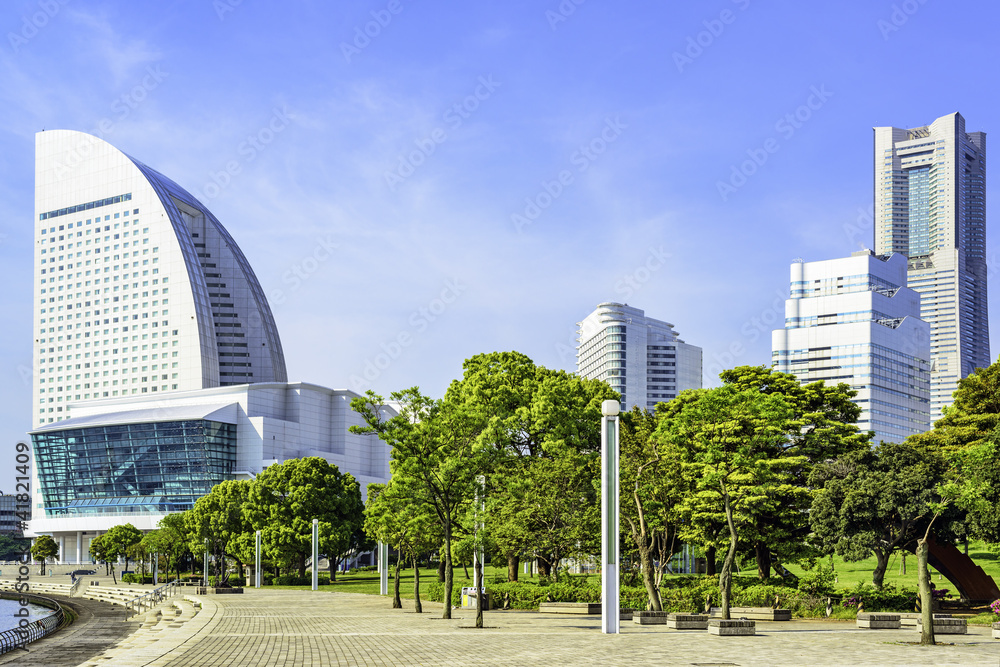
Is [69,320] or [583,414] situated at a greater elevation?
[69,320]

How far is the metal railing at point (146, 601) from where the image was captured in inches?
2056

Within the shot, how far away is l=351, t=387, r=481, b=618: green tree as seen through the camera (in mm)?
28797

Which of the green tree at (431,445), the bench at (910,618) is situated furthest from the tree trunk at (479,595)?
the bench at (910,618)

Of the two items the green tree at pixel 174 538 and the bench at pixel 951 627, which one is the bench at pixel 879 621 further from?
the green tree at pixel 174 538

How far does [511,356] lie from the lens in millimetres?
52969

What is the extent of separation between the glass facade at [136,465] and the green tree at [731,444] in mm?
101622

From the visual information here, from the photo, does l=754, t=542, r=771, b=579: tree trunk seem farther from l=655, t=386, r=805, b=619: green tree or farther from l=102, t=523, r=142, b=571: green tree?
l=102, t=523, r=142, b=571: green tree

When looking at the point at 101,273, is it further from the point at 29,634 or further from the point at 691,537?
the point at 691,537

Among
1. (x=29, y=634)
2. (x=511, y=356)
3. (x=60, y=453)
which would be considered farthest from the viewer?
(x=60, y=453)

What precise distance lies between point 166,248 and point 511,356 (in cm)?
13373

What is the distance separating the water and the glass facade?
52366mm

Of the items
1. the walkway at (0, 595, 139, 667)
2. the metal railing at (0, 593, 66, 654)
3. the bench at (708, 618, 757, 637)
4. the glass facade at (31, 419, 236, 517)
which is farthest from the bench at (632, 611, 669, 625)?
the glass facade at (31, 419, 236, 517)

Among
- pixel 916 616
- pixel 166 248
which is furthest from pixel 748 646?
pixel 166 248

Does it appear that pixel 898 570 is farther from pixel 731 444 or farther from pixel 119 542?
pixel 119 542
